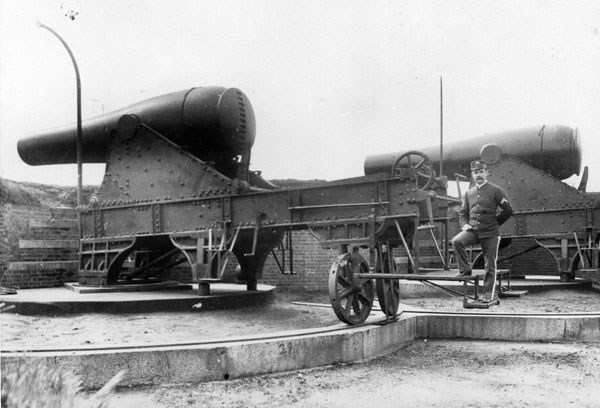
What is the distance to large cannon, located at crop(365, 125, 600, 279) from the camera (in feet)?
35.3

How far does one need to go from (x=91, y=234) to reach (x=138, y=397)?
558 centimetres

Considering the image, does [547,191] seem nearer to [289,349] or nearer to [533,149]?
[533,149]

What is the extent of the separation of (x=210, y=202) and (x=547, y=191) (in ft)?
21.2

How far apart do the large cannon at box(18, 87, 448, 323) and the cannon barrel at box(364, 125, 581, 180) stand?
196 inches

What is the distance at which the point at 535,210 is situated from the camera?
11.3 metres

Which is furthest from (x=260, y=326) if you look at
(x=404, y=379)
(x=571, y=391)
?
(x=571, y=391)

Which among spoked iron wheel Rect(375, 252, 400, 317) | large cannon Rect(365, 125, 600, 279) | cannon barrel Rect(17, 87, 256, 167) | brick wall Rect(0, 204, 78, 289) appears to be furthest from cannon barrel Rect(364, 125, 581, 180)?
brick wall Rect(0, 204, 78, 289)

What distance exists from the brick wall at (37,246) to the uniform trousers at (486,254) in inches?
278

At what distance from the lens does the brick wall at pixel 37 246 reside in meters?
10.0

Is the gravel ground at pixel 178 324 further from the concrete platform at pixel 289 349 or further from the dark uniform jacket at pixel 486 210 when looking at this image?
the dark uniform jacket at pixel 486 210

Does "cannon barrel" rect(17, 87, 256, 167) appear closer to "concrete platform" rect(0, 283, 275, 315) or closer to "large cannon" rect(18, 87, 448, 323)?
"large cannon" rect(18, 87, 448, 323)

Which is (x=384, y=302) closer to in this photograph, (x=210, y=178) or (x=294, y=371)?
(x=294, y=371)

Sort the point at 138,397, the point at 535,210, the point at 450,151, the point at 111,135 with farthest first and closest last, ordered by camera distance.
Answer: the point at 450,151
the point at 535,210
the point at 111,135
the point at 138,397

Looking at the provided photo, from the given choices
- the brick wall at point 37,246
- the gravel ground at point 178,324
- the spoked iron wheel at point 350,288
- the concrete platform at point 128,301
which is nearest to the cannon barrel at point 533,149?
the gravel ground at point 178,324
